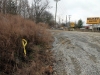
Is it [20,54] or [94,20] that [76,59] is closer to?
→ [20,54]

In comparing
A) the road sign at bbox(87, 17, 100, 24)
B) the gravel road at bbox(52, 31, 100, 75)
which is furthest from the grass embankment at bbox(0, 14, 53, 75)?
the road sign at bbox(87, 17, 100, 24)

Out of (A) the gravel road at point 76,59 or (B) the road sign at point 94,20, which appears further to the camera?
(B) the road sign at point 94,20

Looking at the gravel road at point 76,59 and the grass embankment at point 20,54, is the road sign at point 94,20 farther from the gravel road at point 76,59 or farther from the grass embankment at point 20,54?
the grass embankment at point 20,54

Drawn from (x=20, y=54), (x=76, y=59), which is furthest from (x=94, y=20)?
(x=20, y=54)

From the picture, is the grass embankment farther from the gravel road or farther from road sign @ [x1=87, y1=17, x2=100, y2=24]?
road sign @ [x1=87, y1=17, x2=100, y2=24]

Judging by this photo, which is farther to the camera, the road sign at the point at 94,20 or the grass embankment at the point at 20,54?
the road sign at the point at 94,20

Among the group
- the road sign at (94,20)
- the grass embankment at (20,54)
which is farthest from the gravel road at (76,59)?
the road sign at (94,20)

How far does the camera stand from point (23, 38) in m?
7.73

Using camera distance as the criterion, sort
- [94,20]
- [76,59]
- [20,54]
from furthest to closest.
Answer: [94,20], [76,59], [20,54]

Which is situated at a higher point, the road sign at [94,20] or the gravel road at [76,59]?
the road sign at [94,20]

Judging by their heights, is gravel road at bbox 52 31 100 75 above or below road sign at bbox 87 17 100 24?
below

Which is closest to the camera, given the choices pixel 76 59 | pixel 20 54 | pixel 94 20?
pixel 20 54

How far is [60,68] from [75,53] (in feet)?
6.40

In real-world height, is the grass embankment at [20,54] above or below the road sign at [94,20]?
below
